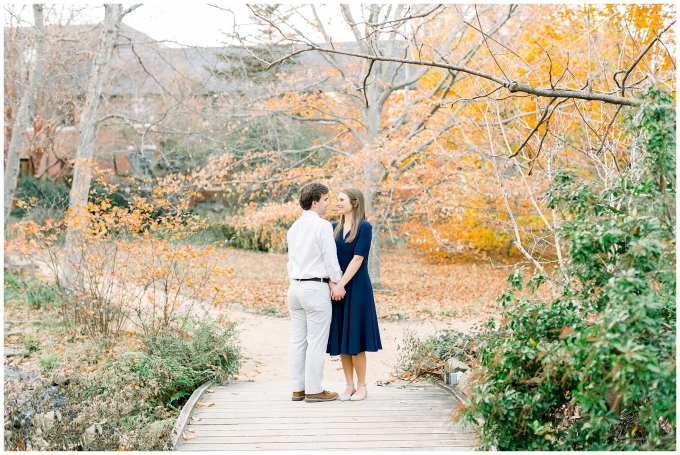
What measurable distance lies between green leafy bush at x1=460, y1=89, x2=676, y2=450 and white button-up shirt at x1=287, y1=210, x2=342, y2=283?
1.43 metres

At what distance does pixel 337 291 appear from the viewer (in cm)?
518

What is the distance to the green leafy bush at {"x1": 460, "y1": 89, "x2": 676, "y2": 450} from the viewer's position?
307cm

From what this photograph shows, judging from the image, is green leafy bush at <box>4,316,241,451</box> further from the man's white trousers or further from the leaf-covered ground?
the leaf-covered ground

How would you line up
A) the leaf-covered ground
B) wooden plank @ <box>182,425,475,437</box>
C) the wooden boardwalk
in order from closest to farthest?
→ 1. the wooden boardwalk
2. wooden plank @ <box>182,425,475,437</box>
3. the leaf-covered ground

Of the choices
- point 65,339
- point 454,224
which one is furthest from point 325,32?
point 65,339

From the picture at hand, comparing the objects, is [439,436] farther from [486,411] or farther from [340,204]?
[340,204]

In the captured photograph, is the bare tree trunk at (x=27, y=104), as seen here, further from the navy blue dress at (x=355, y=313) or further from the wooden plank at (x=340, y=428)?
the wooden plank at (x=340, y=428)

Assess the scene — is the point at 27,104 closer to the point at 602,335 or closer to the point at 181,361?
the point at 181,361

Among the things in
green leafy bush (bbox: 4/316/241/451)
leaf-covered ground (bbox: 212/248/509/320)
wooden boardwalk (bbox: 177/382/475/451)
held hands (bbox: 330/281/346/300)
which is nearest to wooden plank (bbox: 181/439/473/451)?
wooden boardwalk (bbox: 177/382/475/451)

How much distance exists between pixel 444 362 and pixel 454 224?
383 inches

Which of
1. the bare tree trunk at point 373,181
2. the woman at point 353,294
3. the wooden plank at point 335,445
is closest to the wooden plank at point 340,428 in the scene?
the wooden plank at point 335,445

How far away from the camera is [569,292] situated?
Result: 389 centimetres

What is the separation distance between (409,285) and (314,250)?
1201cm

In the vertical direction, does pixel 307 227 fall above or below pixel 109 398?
above
